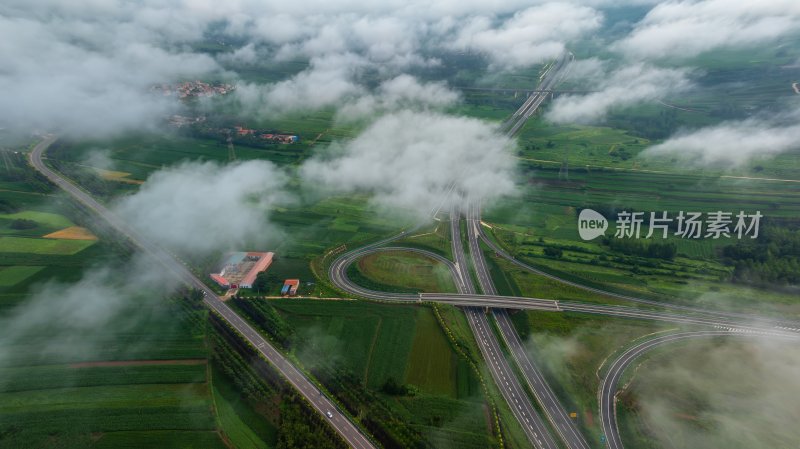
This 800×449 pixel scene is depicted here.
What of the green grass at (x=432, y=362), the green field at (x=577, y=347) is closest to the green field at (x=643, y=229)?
the green field at (x=577, y=347)

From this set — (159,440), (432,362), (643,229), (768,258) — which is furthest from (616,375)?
(159,440)

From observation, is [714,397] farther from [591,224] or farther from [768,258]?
[591,224]

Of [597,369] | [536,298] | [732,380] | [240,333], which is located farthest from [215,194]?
[732,380]

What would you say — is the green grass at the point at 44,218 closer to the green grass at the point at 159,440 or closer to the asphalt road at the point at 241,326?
the asphalt road at the point at 241,326

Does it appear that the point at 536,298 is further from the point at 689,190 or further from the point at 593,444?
the point at 689,190

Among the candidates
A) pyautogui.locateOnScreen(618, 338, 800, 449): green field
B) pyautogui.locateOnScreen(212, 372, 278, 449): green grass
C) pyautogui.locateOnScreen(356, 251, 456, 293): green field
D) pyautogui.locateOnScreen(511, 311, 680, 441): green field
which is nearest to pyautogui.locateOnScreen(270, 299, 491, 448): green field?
pyautogui.locateOnScreen(356, 251, 456, 293): green field

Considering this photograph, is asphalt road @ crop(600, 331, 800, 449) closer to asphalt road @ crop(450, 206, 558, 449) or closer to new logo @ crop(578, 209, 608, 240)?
asphalt road @ crop(450, 206, 558, 449)
